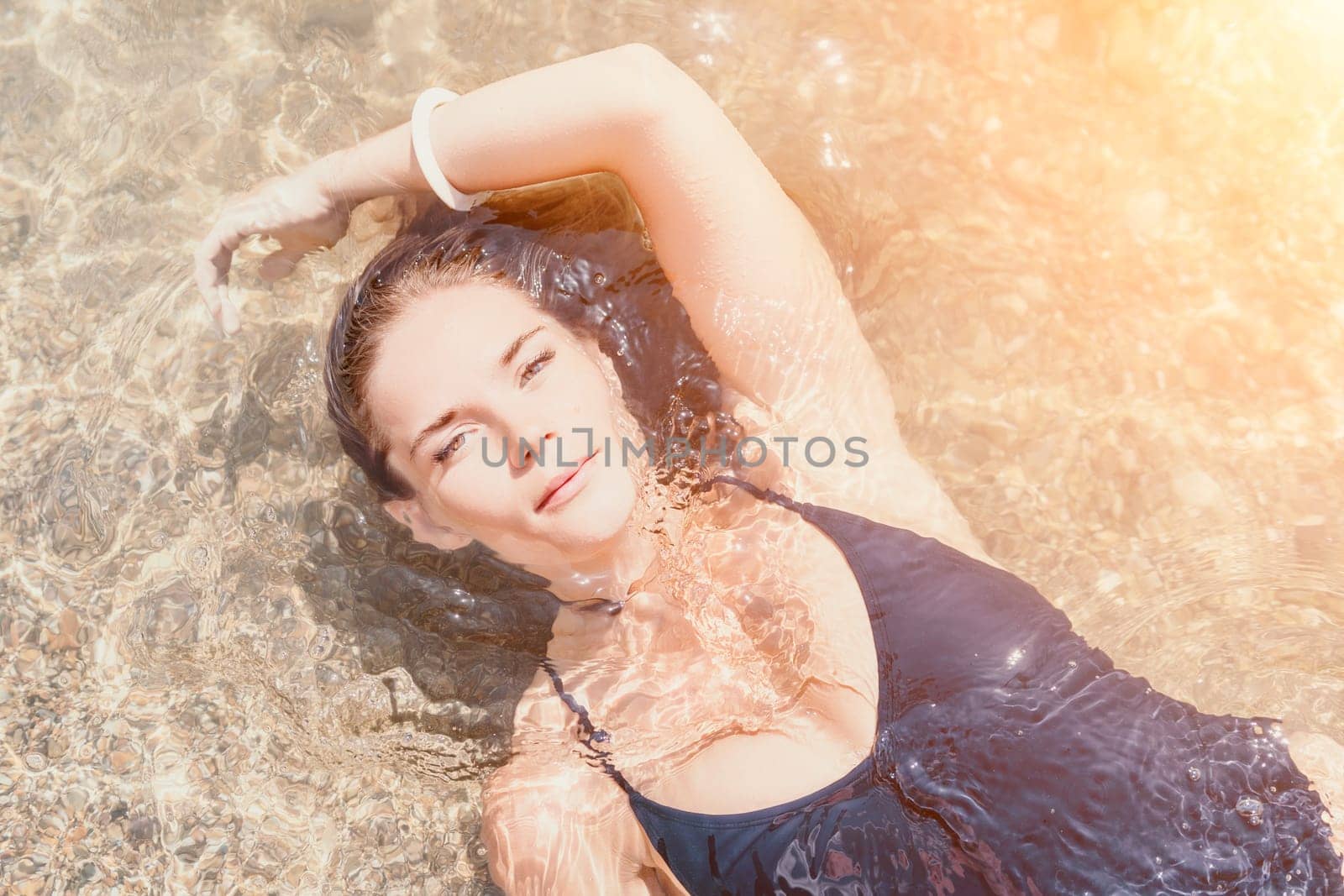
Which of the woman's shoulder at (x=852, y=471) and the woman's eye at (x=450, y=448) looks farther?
the woman's shoulder at (x=852, y=471)

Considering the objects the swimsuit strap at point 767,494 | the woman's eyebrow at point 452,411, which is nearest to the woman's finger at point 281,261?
the woman's eyebrow at point 452,411

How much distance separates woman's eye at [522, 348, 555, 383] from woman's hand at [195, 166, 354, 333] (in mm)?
675

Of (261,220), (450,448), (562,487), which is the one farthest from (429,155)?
(562,487)

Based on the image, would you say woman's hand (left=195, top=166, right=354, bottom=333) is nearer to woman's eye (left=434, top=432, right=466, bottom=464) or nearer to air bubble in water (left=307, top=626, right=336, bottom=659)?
woman's eye (left=434, top=432, right=466, bottom=464)

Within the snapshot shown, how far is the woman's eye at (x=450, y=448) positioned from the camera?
2084mm

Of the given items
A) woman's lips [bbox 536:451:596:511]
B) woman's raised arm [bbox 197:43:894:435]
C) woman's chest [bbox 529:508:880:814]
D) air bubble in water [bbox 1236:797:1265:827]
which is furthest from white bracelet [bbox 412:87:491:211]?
air bubble in water [bbox 1236:797:1265:827]

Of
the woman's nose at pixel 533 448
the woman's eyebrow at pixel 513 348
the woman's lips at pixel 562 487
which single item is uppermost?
the woman's eyebrow at pixel 513 348

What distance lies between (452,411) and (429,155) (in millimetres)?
593

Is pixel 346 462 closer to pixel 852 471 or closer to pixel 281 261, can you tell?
pixel 281 261

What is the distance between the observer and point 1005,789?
1944 millimetres

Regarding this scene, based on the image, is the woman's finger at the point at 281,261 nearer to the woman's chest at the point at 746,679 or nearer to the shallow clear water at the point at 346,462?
the shallow clear water at the point at 346,462

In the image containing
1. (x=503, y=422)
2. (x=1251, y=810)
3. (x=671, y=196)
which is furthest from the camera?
(x=671, y=196)

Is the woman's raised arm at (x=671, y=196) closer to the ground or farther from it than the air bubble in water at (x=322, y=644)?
farther from it

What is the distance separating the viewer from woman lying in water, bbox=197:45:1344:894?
194cm
